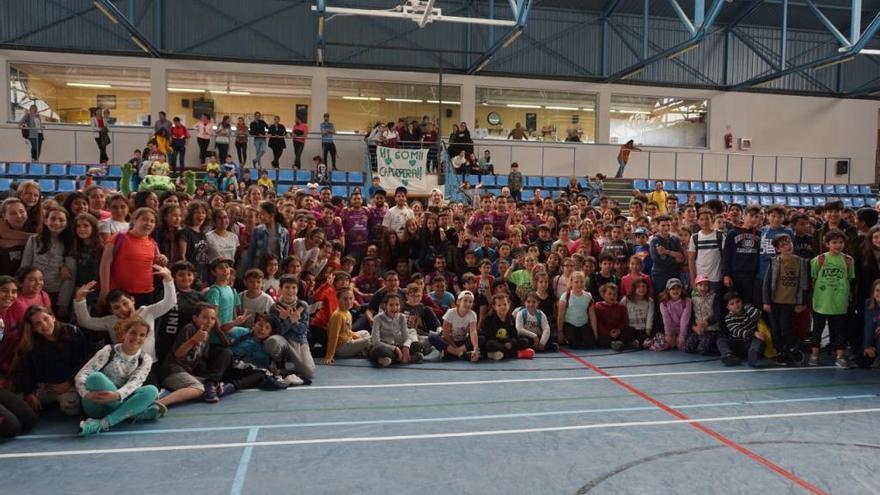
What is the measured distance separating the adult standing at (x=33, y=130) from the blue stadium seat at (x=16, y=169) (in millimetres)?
672

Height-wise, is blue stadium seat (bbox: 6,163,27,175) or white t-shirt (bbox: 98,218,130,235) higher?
blue stadium seat (bbox: 6,163,27,175)

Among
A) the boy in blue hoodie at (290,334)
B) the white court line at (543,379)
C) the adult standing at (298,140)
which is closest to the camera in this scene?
the white court line at (543,379)

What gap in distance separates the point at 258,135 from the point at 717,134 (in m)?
15.3

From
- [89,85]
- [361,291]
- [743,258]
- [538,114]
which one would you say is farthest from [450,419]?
[89,85]

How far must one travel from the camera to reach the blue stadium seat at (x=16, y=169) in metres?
17.2

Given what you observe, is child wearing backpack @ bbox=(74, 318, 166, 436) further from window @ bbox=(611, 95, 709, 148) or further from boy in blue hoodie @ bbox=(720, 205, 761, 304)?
window @ bbox=(611, 95, 709, 148)

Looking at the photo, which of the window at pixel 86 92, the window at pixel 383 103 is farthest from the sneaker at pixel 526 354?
the window at pixel 86 92

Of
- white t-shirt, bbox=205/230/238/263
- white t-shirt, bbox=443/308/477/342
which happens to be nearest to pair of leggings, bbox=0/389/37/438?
white t-shirt, bbox=205/230/238/263

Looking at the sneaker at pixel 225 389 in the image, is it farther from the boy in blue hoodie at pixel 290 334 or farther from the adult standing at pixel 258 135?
the adult standing at pixel 258 135

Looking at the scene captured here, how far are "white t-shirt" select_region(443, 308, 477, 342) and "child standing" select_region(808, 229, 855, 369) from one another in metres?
3.79

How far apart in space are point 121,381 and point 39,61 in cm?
1753

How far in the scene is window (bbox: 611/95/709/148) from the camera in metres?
23.2

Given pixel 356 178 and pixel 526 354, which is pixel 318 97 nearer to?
pixel 356 178

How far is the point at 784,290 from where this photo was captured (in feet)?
24.2
